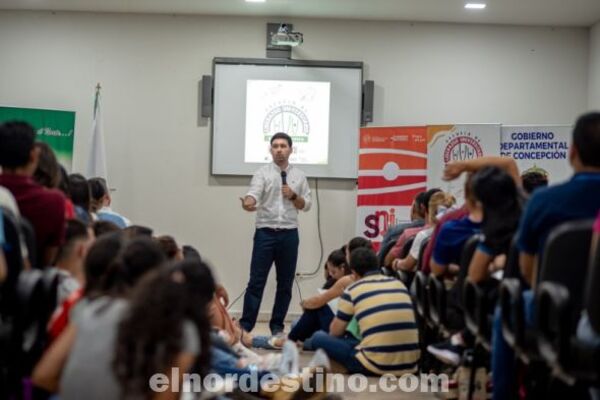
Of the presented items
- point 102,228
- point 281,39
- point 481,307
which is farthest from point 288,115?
point 481,307

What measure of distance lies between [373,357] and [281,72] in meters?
3.70

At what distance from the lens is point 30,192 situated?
10.1 ft

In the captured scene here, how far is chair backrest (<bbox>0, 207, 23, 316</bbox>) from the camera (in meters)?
2.71

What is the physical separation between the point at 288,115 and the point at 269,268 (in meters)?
1.65

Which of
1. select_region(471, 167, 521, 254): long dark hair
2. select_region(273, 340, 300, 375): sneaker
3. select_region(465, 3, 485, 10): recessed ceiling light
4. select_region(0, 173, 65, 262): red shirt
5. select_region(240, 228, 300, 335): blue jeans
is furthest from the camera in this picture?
select_region(465, 3, 485, 10): recessed ceiling light

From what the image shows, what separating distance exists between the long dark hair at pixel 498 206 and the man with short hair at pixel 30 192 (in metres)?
1.61

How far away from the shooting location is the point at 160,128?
26.0 ft

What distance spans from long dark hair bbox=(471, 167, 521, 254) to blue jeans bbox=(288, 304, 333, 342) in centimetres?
259

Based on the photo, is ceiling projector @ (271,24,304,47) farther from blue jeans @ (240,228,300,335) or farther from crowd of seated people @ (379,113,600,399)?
crowd of seated people @ (379,113,600,399)

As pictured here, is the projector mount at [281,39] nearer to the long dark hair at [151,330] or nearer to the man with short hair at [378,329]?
the man with short hair at [378,329]

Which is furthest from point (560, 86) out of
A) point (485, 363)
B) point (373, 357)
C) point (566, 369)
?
point (566, 369)

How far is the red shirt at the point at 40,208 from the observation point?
3.04 m

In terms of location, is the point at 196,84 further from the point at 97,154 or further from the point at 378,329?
the point at 378,329

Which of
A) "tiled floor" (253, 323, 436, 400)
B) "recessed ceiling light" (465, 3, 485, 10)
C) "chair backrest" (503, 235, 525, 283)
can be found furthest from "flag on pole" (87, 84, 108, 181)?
"chair backrest" (503, 235, 525, 283)
